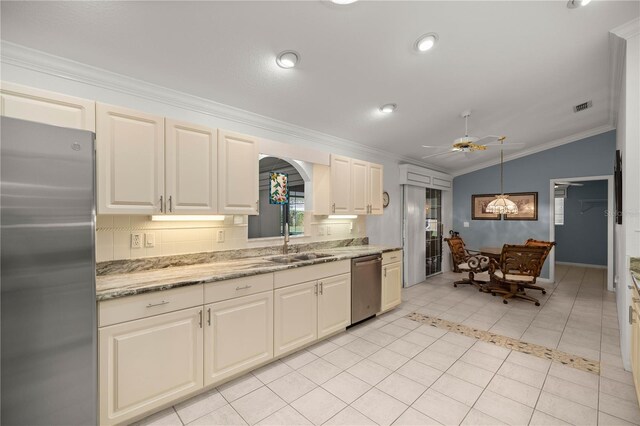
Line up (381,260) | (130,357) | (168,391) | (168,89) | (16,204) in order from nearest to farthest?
(16,204) → (130,357) → (168,391) → (168,89) → (381,260)

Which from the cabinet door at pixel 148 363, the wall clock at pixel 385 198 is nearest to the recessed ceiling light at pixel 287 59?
the cabinet door at pixel 148 363

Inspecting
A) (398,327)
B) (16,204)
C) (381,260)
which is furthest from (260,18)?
(398,327)

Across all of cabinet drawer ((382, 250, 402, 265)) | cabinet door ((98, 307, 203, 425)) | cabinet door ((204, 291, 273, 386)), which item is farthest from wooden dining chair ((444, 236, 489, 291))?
cabinet door ((98, 307, 203, 425))

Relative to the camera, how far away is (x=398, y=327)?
134 inches

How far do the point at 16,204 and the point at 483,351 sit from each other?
12.1 feet

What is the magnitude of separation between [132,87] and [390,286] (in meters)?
3.56

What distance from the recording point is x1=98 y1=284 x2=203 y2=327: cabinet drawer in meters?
1.67

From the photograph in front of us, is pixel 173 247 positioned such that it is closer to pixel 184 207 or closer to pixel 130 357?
pixel 184 207

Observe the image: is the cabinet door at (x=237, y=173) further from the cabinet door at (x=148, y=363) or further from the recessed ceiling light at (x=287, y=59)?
the cabinet door at (x=148, y=363)

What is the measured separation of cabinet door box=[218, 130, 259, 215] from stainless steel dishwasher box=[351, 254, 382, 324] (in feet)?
4.65

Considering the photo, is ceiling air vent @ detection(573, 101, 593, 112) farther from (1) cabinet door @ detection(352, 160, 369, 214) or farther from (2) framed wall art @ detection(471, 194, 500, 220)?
(1) cabinet door @ detection(352, 160, 369, 214)

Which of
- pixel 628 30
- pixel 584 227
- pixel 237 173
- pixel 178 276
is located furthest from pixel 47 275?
pixel 584 227

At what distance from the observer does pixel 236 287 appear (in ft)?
7.34

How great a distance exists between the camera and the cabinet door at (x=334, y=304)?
2930mm
